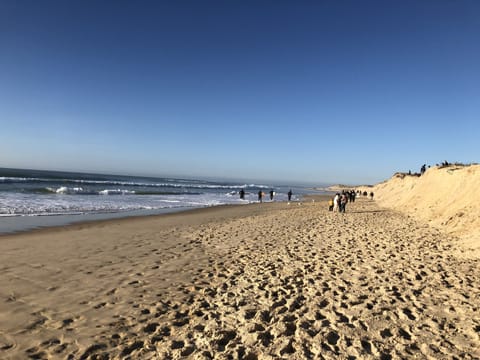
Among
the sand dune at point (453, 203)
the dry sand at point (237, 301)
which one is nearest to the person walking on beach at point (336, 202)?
the sand dune at point (453, 203)

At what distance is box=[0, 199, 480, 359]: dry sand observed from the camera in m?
4.19

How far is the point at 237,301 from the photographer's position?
226 inches

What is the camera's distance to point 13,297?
5.70 m

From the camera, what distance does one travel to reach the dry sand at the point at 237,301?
13.7ft

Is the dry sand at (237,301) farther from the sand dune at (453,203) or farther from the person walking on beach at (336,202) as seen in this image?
the person walking on beach at (336,202)

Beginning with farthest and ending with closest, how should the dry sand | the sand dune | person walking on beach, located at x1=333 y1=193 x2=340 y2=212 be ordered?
person walking on beach, located at x1=333 y1=193 x2=340 y2=212 → the sand dune → the dry sand

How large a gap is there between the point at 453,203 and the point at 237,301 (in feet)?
50.3

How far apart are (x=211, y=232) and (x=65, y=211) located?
38.3 feet

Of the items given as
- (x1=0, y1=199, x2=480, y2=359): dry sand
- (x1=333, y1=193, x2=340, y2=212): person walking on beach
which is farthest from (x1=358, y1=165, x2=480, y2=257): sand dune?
(x1=333, y1=193, x2=340, y2=212): person walking on beach

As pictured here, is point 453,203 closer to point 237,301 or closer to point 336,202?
point 336,202

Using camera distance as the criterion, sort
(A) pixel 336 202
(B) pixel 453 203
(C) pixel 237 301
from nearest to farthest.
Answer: (C) pixel 237 301 < (B) pixel 453 203 < (A) pixel 336 202

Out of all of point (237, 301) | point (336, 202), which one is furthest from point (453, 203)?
point (237, 301)

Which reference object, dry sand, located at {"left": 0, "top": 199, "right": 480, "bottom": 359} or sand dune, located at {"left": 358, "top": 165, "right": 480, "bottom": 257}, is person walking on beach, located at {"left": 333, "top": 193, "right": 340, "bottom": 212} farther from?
dry sand, located at {"left": 0, "top": 199, "right": 480, "bottom": 359}

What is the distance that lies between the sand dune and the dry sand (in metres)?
1.23
